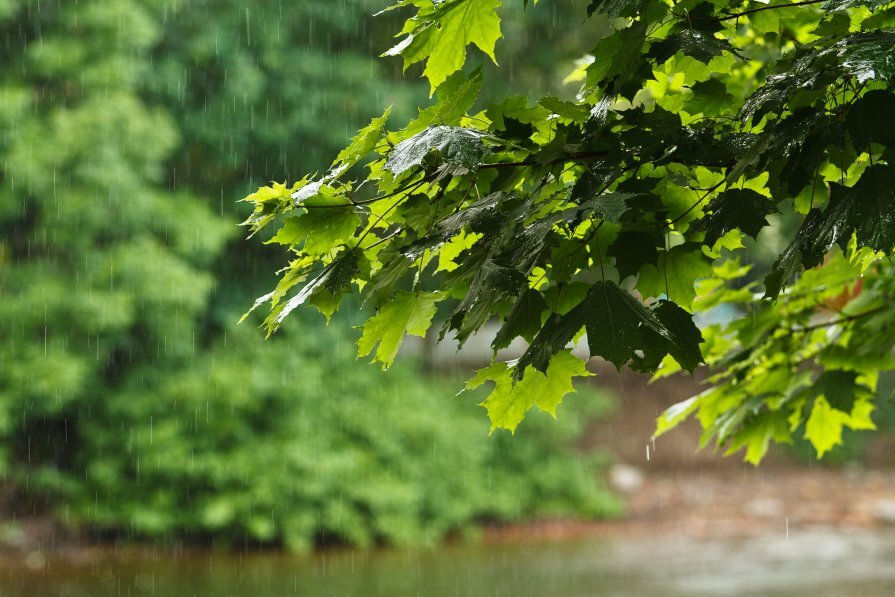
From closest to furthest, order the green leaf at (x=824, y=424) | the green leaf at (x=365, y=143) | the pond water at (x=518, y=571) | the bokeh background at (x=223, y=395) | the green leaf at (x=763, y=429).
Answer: the green leaf at (x=365, y=143)
the green leaf at (x=763, y=429)
the green leaf at (x=824, y=424)
the pond water at (x=518, y=571)
the bokeh background at (x=223, y=395)

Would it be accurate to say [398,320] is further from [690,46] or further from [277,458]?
[277,458]

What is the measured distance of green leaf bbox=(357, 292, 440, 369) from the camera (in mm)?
1825

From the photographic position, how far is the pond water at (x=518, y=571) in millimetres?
7395

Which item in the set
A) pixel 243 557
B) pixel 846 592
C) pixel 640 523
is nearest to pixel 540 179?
pixel 846 592

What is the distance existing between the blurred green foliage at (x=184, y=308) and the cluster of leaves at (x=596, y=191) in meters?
7.46

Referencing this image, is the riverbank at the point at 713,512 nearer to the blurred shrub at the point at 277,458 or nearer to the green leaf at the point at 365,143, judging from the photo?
the blurred shrub at the point at 277,458

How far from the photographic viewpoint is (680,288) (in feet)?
6.31

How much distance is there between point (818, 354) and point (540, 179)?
1447 millimetres

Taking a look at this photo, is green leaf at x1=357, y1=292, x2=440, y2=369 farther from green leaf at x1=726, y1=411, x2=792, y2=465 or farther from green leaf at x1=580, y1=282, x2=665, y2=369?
green leaf at x1=726, y1=411, x2=792, y2=465

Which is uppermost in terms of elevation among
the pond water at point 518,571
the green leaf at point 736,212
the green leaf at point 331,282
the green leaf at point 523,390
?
the green leaf at point 736,212

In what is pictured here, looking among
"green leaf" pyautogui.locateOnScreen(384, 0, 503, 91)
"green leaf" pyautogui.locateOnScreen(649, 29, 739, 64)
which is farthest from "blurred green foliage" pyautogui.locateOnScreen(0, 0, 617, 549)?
"green leaf" pyautogui.locateOnScreen(649, 29, 739, 64)

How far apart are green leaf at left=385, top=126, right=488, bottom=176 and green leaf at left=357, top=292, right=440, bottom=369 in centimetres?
31

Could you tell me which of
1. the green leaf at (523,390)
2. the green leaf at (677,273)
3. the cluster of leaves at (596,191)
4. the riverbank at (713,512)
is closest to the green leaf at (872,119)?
the cluster of leaves at (596,191)

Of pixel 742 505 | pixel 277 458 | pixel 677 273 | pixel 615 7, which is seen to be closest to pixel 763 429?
pixel 677 273
